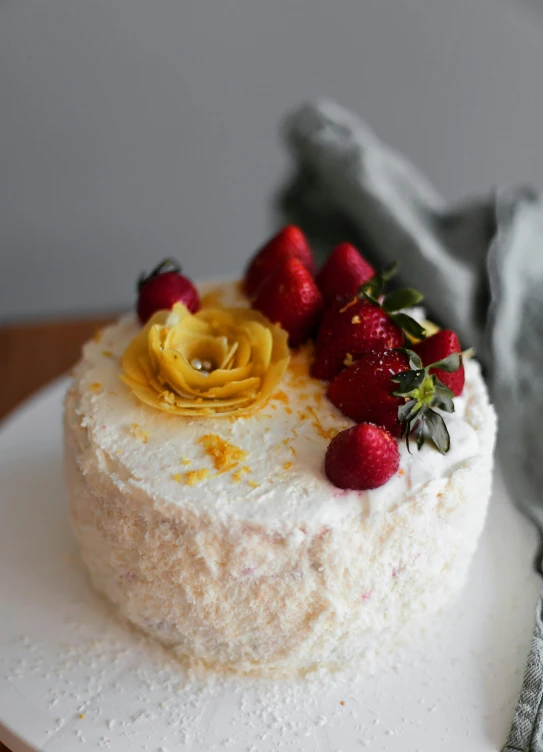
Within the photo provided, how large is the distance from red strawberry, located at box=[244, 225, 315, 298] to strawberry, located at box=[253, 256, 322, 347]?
0.35ft

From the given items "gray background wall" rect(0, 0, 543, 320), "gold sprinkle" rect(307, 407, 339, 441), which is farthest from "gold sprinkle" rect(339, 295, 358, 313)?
A: "gray background wall" rect(0, 0, 543, 320)

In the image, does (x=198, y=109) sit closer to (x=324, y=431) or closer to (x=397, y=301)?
(x=397, y=301)

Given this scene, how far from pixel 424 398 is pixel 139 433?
0.48 m

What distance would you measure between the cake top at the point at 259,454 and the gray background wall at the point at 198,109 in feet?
5.63

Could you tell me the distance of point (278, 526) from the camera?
53.9 inches

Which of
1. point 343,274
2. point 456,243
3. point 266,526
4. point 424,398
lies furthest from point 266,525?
point 456,243

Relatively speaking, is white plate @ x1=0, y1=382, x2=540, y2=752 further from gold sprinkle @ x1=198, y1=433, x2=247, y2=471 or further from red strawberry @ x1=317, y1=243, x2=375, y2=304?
red strawberry @ x1=317, y1=243, x2=375, y2=304

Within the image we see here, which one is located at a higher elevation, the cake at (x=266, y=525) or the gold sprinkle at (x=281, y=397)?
the gold sprinkle at (x=281, y=397)

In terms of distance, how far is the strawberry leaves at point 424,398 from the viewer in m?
1.41

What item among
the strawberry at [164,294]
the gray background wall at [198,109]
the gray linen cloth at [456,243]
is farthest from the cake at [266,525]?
the gray background wall at [198,109]

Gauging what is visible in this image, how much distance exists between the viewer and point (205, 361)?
162 centimetres

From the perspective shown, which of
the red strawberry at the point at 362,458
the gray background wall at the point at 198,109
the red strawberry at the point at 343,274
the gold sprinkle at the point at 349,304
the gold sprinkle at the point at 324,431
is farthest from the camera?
the gray background wall at the point at 198,109

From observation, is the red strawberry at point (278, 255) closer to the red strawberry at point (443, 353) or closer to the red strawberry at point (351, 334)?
the red strawberry at point (351, 334)

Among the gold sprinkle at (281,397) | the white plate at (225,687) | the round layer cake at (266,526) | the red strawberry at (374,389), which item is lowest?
the white plate at (225,687)
